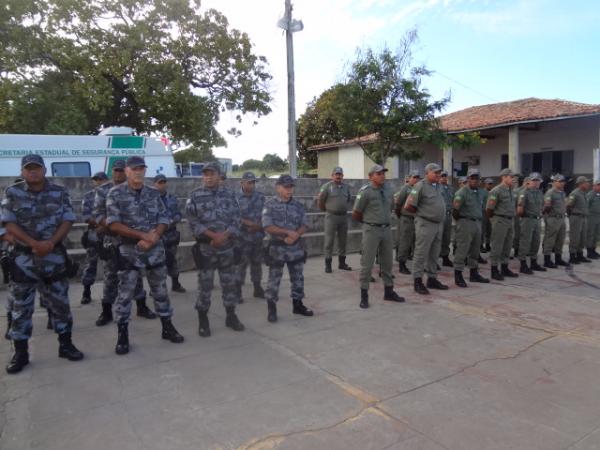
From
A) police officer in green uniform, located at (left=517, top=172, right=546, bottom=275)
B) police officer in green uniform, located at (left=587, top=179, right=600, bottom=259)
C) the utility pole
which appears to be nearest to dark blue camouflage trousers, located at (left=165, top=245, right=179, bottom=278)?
police officer in green uniform, located at (left=517, top=172, right=546, bottom=275)

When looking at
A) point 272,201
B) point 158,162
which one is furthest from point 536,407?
point 158,162

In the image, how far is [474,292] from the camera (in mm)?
6602

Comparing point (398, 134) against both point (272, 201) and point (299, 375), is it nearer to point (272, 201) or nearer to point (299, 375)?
point (272, 201)

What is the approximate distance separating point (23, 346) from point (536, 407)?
4.08 metres

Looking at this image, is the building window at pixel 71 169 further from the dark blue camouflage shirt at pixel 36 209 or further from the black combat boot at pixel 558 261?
the black combat boot at pixel 558 261

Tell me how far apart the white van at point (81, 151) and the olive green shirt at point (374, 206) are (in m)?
5.84

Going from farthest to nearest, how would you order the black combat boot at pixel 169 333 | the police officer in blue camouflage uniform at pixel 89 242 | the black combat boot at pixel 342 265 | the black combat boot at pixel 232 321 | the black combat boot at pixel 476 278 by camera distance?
1. the black combat boot at pixel 342 265
2. the black combat boot at pixel 476 278
3. the police officer in blue camouflage uniform at pixel 89 242
4. the black combat boot at pixel 232 321
5. the black combat boot at pixel 169 333

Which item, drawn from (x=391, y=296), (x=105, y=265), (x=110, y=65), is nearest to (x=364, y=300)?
(x=391, y=296)

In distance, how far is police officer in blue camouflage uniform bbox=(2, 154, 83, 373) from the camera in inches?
152

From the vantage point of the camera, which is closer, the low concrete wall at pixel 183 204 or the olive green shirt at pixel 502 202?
the olive green shirt at pixel 502 202

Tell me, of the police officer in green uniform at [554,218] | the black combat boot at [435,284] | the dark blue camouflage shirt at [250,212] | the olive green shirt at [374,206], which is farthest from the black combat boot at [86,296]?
the police officer in green uniform at [554,218]

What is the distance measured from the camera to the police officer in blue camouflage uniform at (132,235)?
13.8 ft

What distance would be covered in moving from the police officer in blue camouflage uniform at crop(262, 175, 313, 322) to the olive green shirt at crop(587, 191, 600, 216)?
24.3 feet

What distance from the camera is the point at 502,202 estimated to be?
7.35m
